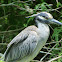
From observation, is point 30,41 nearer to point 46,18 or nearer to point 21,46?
point 21,46

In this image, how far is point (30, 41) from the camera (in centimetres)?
274

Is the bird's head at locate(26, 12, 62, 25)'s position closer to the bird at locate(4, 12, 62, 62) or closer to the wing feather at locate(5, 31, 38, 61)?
the bird at locate(4, 12, 62, 62)

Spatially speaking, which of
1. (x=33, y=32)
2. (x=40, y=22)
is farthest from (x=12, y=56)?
(x=40, y=22)

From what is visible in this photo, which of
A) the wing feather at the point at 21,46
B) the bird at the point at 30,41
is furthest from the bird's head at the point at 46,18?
the wing feather at the point at 21,46

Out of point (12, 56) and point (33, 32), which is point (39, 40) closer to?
point (33, 32)

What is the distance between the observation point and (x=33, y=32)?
107 inches

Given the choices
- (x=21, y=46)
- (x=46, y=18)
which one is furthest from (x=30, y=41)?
(x=46, y=18)

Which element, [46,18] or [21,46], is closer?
[46,18]

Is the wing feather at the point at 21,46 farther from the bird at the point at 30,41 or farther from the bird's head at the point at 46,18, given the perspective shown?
the bird's head at the point at 46,18

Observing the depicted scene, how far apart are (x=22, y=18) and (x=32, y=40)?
2.39 m

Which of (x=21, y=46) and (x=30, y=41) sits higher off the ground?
(x=30, y=41)

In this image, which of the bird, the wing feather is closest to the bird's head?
the bird

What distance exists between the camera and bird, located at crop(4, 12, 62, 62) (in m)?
2.66

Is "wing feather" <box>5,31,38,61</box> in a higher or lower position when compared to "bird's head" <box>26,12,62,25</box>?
lower
